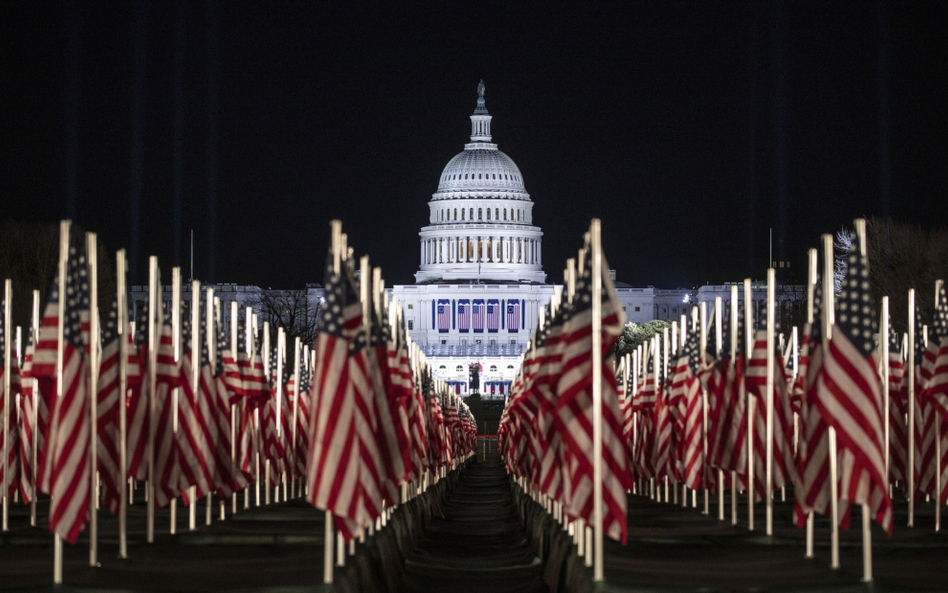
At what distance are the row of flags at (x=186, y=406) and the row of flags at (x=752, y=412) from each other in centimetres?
195

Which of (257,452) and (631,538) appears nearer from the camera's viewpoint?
(631,538)

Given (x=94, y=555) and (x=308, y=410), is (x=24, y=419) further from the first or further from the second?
(x=94, y=555)

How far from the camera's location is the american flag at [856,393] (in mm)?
16062

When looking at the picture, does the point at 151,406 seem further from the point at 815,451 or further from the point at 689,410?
the point at 689,410

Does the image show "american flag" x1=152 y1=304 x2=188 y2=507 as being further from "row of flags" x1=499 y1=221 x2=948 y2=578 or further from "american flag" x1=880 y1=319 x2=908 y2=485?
"american flag" x1=880 y1=319 x2=908 y2=485

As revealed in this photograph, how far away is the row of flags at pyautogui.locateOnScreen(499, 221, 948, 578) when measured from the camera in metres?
16.2

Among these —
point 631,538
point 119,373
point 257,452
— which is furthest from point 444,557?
point 119,373

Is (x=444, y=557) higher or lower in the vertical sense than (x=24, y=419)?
lower

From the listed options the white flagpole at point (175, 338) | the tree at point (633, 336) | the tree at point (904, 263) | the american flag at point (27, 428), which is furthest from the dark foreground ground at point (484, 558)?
the tree at point (633, 336)

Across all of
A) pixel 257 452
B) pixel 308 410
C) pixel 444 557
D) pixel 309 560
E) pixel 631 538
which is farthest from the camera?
pixel 308 410

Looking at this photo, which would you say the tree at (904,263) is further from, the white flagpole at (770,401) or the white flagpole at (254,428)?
the white flagpole at (770,401)

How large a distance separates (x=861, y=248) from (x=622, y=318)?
2.35 meters

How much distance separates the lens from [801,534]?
21.5 meters

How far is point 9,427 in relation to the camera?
25531mm
